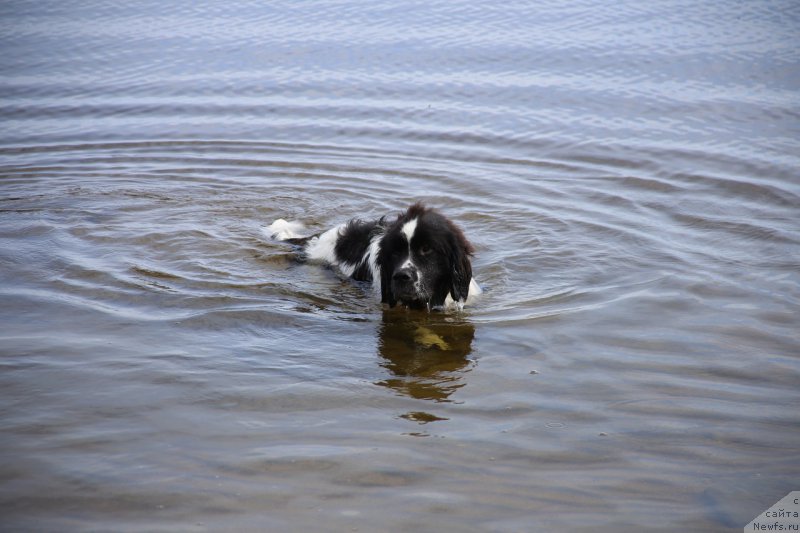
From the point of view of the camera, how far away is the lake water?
4.23 m

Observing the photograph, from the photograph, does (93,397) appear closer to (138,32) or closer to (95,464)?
(95,464)

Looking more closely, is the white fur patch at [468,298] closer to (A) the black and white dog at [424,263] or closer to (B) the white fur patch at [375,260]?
(A) the black and white dog at [424,263]

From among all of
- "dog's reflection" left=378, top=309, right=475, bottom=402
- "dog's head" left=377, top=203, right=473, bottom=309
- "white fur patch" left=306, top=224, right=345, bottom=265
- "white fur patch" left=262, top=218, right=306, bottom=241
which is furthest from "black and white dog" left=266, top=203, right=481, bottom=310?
"white fur patch" left=262, top=218, right=306, bottom=241

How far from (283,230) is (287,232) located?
5 cm

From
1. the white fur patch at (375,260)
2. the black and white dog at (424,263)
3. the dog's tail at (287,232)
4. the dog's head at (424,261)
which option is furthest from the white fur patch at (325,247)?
the dog's head at (424,261)

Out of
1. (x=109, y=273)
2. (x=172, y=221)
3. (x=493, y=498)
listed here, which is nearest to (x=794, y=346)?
(x=493, y=498)

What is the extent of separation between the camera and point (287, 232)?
A: 856 centimetres

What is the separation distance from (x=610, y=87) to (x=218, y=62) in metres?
7.43

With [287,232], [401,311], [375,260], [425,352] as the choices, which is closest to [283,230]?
[287,232]

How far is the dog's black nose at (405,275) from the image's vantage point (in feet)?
21.2

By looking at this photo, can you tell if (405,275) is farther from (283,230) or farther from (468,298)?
(283,230)

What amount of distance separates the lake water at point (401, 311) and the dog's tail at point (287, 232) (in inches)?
7.0

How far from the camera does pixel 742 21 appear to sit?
18.0 m

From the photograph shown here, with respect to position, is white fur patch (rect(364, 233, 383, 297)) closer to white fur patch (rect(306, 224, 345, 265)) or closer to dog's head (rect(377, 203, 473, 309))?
dog's head (rect(377, 203, 473, 309))
